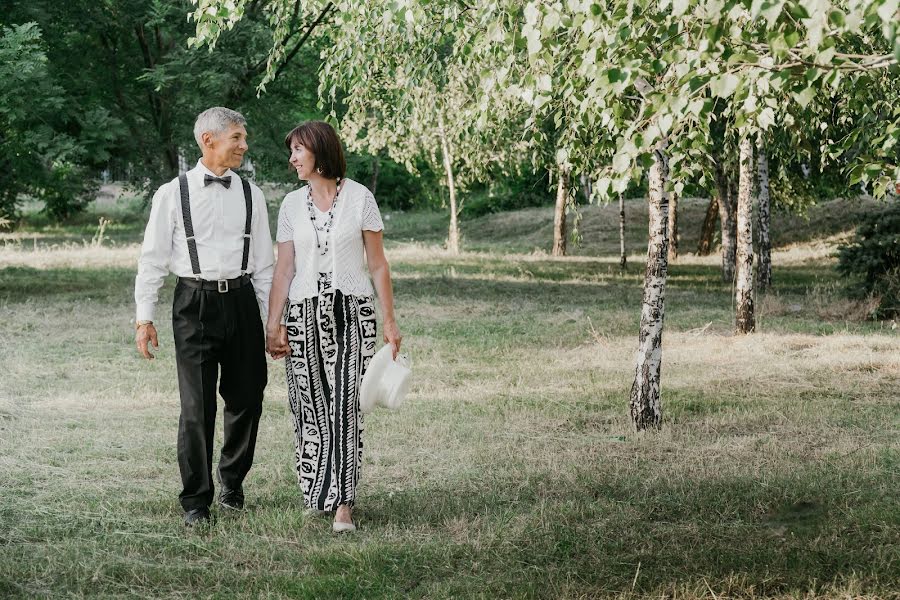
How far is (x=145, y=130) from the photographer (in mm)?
20453

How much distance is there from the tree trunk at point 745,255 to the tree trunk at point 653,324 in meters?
4.37

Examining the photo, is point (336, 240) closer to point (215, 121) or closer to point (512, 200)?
point (215, 121)

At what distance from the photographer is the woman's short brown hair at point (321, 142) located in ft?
17.1

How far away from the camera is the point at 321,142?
5.20 meters

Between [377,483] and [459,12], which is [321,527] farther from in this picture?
[459,12]

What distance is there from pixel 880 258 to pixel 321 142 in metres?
A: 11.0

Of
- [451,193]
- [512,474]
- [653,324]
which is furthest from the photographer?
[451,193]

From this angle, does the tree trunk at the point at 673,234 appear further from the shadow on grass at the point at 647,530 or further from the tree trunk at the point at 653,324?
the shadow on grass at the point at 647,530

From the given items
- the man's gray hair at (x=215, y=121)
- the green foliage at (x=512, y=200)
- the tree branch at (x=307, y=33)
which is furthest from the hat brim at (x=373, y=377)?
the green foliage at (x=512, y=200)

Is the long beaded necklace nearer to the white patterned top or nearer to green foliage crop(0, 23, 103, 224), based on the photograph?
the white patterned top

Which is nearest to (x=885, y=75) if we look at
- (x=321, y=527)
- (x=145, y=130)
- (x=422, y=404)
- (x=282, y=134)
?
(x=422, y=404)

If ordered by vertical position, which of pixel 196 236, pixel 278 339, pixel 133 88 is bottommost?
pixel 278 339

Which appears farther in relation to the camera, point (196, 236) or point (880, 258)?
point (880, 258)

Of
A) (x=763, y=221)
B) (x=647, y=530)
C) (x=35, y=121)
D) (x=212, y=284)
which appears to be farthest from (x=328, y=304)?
(x=763, y=221)
